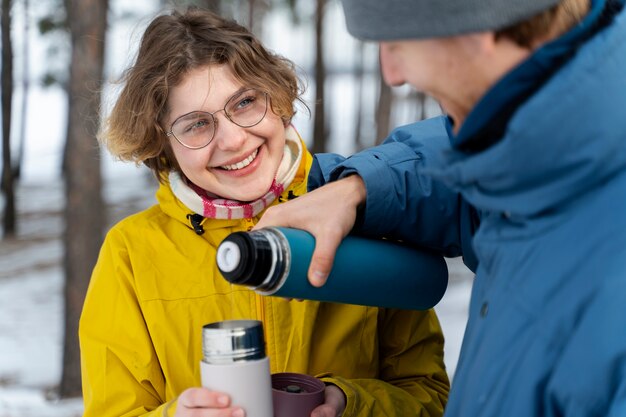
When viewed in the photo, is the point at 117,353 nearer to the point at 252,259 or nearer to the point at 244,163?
the point at 244,163

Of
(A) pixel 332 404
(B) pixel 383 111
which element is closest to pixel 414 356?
(A) pixel 332 404

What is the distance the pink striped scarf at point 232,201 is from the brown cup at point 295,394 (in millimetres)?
599

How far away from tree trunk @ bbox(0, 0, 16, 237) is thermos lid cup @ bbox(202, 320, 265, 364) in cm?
1491

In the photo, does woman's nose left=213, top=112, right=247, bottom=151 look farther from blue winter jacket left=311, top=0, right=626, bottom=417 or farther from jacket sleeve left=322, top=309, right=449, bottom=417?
blue winter jacket left=311, top=0, right=626, bottom=417

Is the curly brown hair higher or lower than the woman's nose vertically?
higher

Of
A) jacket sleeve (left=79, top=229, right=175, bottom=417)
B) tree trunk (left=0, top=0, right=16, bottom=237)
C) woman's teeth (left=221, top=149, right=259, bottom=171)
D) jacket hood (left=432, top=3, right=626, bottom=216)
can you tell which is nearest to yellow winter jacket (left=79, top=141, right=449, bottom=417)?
jacket sleeve (left=79, top=229, right=175, bottom=417)

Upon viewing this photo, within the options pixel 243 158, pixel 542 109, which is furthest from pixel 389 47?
pixel 243 158

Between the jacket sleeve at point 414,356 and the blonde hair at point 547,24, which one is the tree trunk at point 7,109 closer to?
the jacket sleeve at point 414,356

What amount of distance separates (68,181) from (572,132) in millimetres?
6667

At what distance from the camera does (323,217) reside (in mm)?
1634

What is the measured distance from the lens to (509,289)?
3.99 feet

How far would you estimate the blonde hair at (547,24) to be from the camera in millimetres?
1150

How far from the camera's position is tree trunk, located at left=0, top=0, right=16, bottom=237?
588 inches

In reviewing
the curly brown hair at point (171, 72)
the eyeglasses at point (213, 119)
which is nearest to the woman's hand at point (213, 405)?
the eyeglasses at point (213, 119)
